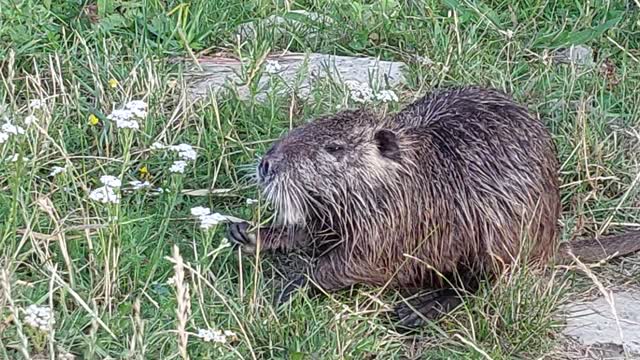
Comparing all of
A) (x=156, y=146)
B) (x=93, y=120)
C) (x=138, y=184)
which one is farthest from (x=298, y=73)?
(x=138, y=184)

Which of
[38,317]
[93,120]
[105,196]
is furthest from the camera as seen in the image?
[93,120]

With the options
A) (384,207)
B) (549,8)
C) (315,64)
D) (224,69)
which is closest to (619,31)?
(549,8)

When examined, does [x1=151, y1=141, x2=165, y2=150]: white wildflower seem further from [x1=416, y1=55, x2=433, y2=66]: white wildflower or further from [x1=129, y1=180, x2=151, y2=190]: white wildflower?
[x1=416, y1=55, x2=433, y2=66]: white wildflower

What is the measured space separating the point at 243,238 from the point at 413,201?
0.49 meters

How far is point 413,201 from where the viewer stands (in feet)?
10.8

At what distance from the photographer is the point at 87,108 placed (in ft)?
12.8

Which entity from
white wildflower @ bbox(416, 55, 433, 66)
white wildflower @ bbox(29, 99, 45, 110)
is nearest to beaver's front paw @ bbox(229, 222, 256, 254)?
white wildflower @ bbox(29, 99, 45, 110)

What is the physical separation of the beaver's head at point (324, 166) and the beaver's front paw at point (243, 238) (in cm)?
11

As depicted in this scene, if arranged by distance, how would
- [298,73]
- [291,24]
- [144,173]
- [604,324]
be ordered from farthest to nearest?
[291,24], [298,73], [144,173], [604,324]

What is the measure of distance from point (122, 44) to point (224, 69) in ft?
1.26

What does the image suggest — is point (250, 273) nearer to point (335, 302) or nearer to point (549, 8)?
point (335, 302)

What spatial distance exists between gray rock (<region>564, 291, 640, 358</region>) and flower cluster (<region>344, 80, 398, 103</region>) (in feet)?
3.07

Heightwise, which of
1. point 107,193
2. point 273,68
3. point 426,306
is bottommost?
point 426,306

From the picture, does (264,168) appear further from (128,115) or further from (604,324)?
(604,324)
